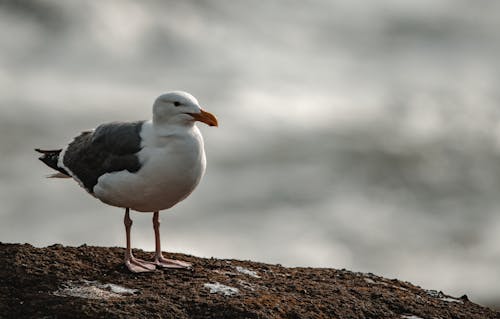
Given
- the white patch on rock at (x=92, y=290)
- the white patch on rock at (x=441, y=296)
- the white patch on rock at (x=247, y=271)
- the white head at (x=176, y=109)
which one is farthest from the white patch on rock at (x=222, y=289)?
the white patch on rock at (x=441, y=296)

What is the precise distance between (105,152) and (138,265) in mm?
1438

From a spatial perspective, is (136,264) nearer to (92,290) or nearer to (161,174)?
(161,174)

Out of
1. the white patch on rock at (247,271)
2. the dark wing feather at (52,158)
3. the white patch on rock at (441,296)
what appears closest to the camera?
the white patch on rock at (247,271)

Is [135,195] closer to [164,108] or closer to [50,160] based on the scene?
[164,108]

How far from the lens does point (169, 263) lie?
889 centimetres

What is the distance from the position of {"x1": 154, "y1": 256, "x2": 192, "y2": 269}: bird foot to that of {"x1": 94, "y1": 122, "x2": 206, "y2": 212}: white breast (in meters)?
0.51

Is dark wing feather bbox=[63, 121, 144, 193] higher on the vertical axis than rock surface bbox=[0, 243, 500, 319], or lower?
higher

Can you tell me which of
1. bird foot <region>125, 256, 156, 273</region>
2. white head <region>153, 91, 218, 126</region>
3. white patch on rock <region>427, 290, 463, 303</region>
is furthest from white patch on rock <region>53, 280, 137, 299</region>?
white patch on rock <region>427, 290, 463, 303</region>

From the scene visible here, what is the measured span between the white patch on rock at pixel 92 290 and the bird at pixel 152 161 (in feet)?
2.00

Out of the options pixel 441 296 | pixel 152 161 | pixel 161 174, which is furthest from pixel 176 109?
pixel 441 296

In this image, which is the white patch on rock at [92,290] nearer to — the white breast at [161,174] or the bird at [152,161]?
the bird at [152,161]

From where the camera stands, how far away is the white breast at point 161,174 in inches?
344

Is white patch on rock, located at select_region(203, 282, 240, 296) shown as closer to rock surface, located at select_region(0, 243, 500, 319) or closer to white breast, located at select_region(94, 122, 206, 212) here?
rock surface, located at select_region(0, 243, 500, 319)

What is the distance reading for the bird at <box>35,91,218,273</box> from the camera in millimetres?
8734
